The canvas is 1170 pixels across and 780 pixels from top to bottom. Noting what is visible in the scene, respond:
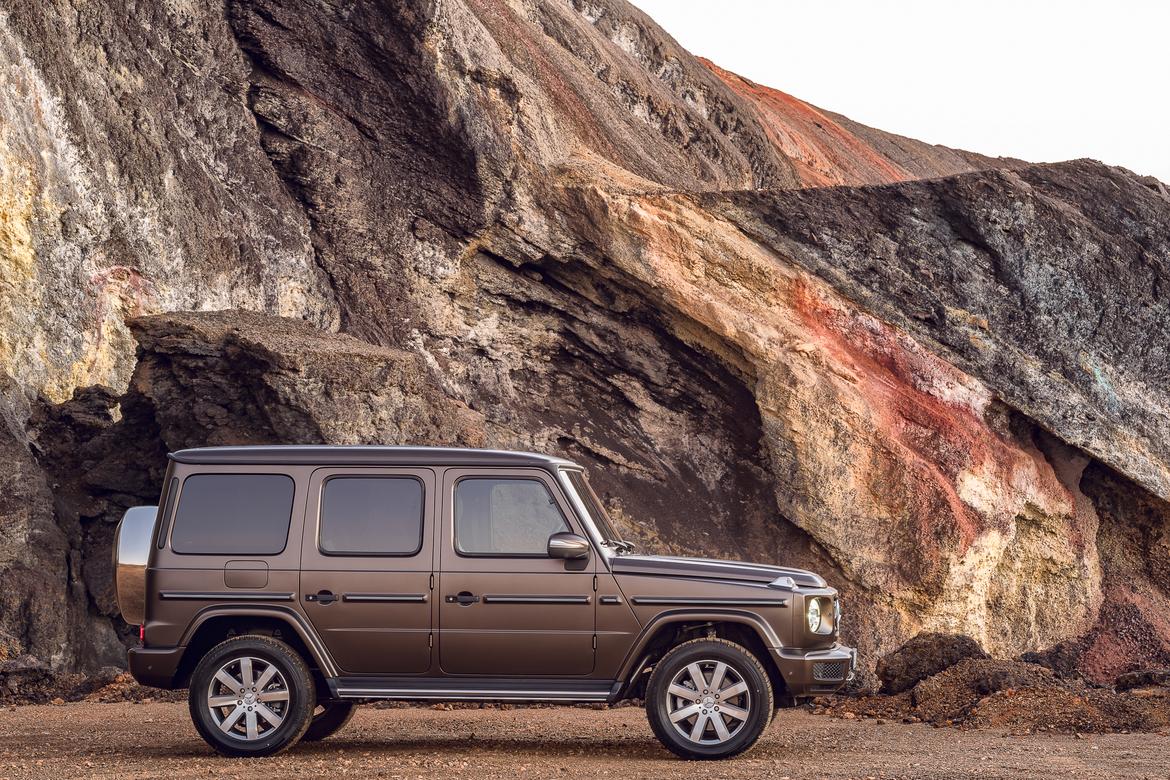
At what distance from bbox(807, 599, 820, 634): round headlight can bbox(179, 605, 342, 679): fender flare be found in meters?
3.08

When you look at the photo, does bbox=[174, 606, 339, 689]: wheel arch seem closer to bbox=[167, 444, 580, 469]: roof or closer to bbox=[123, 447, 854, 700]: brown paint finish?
bbox=[123, 447, 854, 700]: brown paint finish

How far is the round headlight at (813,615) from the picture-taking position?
822 centimetres

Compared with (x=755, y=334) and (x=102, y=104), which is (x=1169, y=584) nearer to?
(x=755, y=334)

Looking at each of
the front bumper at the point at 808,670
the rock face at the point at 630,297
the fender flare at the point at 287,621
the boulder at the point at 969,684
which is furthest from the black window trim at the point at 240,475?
the rock face at the point at 630,297

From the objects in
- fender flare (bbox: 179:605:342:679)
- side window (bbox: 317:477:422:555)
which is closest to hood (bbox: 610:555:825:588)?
side window (bbox: 317:477:422:555)

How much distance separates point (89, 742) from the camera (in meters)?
9.45

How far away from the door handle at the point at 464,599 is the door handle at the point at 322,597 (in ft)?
2.50

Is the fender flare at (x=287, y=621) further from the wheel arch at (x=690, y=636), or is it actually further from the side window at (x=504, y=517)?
the wheel arch at (x=690, y=636)

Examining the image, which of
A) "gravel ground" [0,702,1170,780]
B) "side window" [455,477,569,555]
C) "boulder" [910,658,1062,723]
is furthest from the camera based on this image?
"boulder" [910,658,1062,723]

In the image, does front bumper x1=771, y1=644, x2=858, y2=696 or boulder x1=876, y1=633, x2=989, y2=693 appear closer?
front bumper x1=771, y1=644, x2=858, y2=696

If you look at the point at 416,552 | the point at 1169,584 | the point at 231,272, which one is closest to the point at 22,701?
the point at 416,552

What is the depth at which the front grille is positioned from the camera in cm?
815

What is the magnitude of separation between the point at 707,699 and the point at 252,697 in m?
2.95

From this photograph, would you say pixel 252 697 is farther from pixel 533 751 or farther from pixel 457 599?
pixel 533 751
